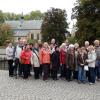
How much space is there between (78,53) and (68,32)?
69478 mm

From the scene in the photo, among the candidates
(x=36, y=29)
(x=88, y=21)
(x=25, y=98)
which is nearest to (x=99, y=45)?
(x=25, y=98)

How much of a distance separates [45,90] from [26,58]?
3647mm

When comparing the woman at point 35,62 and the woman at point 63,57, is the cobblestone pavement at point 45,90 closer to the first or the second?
the woman at point 35,62

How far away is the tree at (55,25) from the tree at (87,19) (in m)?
32.5

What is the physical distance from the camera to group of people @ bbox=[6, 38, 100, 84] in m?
17.9

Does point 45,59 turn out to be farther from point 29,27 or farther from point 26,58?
point 29,27

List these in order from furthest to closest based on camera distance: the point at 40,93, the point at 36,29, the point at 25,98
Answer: the point at 36,29 → the point at 40,93 → the point at 25,98

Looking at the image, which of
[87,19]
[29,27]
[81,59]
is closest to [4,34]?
[29,27]

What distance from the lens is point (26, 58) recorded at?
1839cm

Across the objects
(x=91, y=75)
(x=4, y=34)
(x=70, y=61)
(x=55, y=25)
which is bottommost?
(x=91, y=75)

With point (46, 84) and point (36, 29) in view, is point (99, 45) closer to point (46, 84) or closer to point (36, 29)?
point (46, 84)

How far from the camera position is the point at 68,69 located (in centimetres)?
1811

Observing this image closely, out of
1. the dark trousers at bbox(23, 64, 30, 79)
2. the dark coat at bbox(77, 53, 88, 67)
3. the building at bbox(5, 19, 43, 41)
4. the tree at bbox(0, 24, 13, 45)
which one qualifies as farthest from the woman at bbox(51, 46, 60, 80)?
the building at bbox(5, 19, 43, 41)

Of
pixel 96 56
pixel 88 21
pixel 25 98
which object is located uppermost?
pixel 88 21
